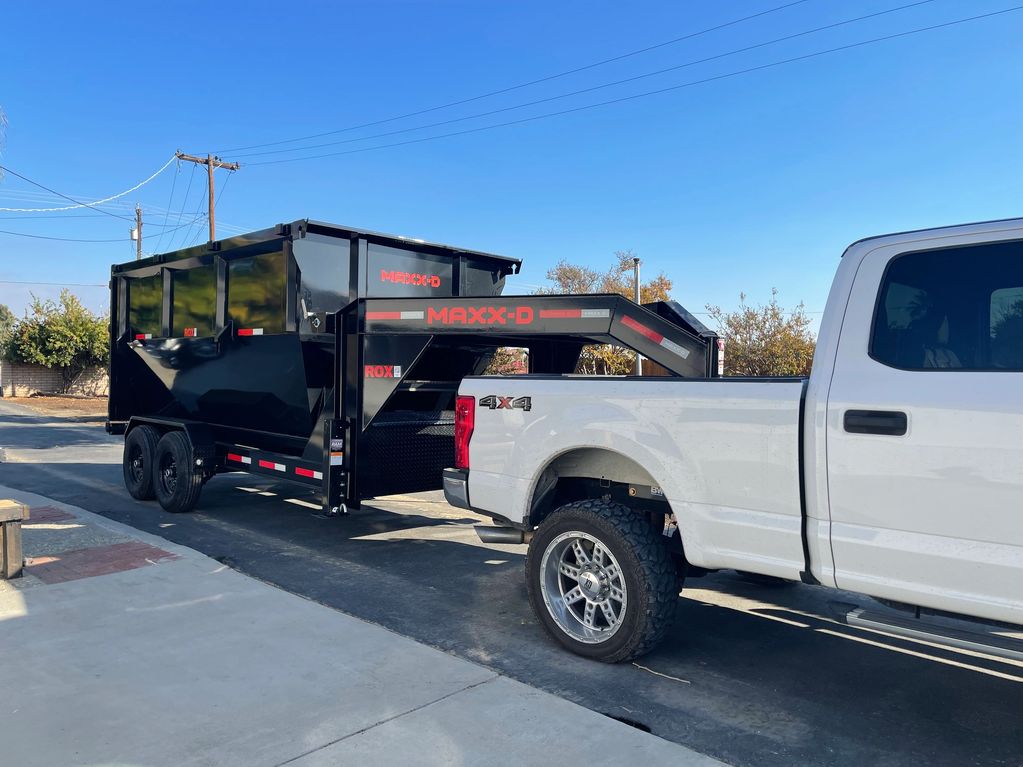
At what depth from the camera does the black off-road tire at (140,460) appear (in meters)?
9.43

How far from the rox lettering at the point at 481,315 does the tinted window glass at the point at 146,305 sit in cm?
501

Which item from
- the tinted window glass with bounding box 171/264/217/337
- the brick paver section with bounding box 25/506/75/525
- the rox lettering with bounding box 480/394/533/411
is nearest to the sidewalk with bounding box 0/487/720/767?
the rox lettering with bounding box 480/394/533/411

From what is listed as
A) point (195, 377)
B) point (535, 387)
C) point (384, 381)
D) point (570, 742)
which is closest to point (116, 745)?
point (570, 742)

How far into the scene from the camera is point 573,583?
485cm

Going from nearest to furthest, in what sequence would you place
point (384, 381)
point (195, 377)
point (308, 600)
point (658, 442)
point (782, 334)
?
point (658, 442), point (308, 600), point (384, 381), point (195, 377), point (782, 334)

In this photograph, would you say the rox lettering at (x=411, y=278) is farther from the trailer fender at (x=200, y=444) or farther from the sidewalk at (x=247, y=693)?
the sidewalk at (x=247, y=693)

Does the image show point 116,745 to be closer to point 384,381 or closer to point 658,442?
point 658,442

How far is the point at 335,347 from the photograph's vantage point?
7.13m

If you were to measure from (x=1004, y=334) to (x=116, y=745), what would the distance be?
4301mm

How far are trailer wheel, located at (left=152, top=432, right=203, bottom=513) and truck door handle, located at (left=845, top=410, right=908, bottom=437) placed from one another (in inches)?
288

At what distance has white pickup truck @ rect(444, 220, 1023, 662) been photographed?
3195mm

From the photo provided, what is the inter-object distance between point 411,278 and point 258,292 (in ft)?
5.12

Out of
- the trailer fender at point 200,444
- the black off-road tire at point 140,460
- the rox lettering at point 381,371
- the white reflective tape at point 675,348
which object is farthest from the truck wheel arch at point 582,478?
the black off-road tire at point 140,460

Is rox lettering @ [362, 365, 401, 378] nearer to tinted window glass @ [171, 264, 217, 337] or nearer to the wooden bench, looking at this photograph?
tinted window glass @ [171, 264, 217, 337]
